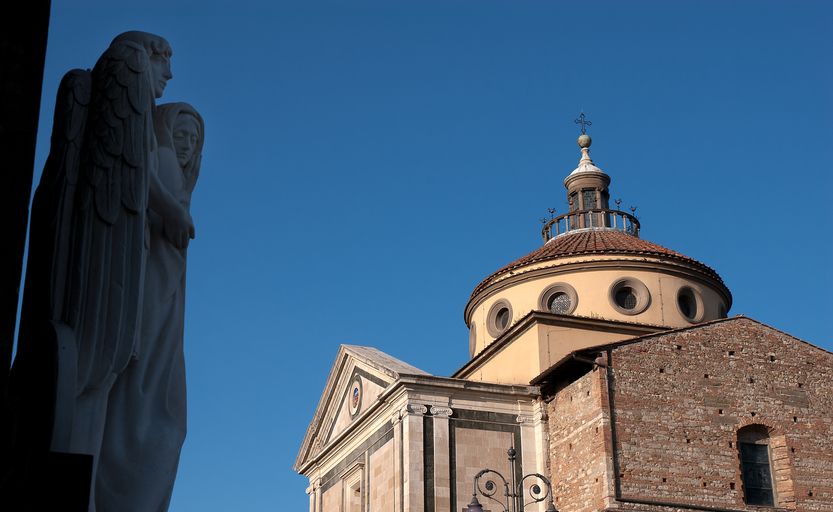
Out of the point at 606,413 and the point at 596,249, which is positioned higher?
the point at 596,249

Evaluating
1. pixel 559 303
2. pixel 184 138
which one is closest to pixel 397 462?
pixel 559 303

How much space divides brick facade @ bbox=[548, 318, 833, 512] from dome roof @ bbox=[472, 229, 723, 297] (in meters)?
4.21

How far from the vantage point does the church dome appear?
27109mm

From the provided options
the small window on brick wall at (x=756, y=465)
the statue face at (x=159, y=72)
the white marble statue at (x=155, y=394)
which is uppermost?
the small window on brick wall at (x=756, y=465)

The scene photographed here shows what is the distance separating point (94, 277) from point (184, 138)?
102cm

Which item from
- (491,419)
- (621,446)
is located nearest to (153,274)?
(621,446)

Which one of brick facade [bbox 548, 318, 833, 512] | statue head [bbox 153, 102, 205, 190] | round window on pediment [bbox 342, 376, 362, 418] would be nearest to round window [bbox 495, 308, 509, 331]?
round window on pediment [bbox 342, 376, 362, 418]

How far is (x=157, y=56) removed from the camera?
4.38 metres

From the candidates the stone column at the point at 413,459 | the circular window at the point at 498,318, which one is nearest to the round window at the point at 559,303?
the circular window at the point at 498,318

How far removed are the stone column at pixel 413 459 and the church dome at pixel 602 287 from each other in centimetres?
397

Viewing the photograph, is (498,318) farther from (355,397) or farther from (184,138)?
(184,138)

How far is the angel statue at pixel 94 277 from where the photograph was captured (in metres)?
3.56

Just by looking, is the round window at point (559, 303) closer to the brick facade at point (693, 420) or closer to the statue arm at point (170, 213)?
the brick facade at point (693, 420)

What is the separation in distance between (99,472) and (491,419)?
2048 cm
